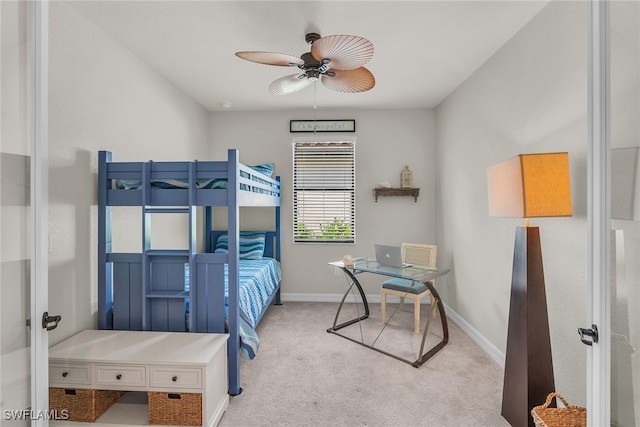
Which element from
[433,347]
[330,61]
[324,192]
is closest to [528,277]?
[433,347]

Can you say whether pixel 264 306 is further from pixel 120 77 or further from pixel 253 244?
pixel 120 77

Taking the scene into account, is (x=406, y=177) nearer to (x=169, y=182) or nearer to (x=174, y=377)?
(x=169, y=182)

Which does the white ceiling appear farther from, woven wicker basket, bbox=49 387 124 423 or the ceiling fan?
woven wicker basket, bbox=49 387 124 423

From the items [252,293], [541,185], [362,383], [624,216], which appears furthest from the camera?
[252,293]

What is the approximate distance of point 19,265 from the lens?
1.07 meters

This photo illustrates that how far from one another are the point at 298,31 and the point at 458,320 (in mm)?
3250

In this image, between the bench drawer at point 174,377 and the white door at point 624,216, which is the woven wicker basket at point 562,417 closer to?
the white door at point 624,216

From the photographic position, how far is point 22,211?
1.07 metres

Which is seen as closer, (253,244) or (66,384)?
(66,384)

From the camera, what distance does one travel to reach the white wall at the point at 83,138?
1873 millimetres

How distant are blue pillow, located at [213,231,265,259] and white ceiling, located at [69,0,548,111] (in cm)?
181

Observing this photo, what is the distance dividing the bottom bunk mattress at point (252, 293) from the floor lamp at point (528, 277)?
1640 mm

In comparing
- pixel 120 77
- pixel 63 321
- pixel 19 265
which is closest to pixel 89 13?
pixel 120 77

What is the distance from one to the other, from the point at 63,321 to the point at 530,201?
2.81m
